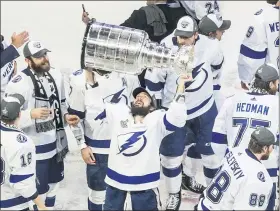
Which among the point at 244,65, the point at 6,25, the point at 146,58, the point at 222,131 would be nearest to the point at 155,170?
the point at 222,131

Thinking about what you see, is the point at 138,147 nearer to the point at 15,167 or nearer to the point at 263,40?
the point at 15,167

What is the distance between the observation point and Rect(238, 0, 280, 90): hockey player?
4941 millimetres

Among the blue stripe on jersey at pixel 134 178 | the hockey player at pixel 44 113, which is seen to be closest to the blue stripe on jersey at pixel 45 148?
the hockey player at pixel 44 113

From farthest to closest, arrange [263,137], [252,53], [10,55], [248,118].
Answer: [252,53], [10,55], [248,118], [263,137]

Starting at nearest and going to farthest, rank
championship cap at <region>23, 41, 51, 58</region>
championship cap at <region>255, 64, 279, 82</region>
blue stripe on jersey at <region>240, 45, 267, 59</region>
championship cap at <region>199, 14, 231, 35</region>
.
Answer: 1. championship cap at <region>255, 64, 279, 82</region>
2. championship cap at <region>23, 41, 51, 58</region>
3. championship cap at <region>199, 14, 231, 35</region>
4. blue stripe on jersey at <region>240, 45, 267, 59</region>

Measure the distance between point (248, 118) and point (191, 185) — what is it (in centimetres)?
120

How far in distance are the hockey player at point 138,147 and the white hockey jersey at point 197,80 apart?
668mm

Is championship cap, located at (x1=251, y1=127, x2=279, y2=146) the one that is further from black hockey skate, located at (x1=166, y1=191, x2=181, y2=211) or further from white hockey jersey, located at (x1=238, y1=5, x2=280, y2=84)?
white hockey jersey, located at (x1=238, y1=5, x2=280, y2=84)

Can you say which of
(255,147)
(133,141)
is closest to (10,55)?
(133,141)

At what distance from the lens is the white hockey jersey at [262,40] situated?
4.94 m

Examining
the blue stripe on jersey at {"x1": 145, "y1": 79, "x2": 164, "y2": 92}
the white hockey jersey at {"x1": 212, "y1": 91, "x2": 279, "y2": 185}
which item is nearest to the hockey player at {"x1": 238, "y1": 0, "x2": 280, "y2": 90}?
the blue stripe on jersey at {"x1": 145, "y1": 79, "x2": 164, "y2": 92}

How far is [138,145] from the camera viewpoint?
12.9ft

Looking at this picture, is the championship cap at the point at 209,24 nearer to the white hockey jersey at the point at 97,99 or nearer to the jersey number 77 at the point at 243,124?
the white hockey jersey at the point at 97,99

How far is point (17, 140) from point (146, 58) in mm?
840
